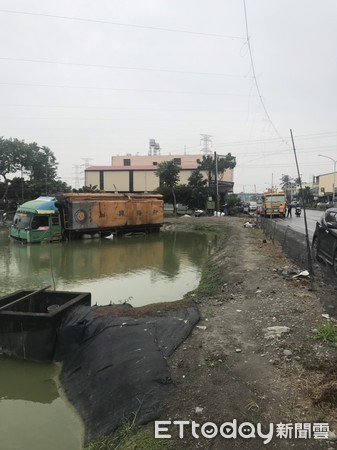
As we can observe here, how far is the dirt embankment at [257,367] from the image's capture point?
12.0 ft

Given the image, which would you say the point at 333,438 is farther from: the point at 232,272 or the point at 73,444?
the point at 232,272

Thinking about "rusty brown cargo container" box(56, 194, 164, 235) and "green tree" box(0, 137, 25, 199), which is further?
"green tree" box(0, 137, 25, 199)

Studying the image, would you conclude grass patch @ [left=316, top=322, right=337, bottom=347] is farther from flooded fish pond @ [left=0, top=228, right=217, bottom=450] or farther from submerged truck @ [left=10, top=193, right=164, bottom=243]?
submerged truck @ [left=10, top=193, right=164, bottom=243]

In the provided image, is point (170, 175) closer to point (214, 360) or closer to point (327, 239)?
point (327, 239)

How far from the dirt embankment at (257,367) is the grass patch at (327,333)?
→ 9 centimetres

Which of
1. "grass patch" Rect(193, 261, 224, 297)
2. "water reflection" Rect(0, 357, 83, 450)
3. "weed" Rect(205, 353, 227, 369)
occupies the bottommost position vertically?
"water reflection" Rect(0, 357, 83, 450)

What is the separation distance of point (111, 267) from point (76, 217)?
10545 millimetres

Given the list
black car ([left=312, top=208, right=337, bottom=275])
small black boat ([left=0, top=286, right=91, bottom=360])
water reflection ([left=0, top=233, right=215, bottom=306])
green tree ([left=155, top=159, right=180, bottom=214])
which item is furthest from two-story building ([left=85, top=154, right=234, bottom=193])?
small black boat ([left=0, top=286, right=91, bottom=360])

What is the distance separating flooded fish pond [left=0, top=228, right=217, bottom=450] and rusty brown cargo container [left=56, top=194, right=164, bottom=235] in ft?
3.61

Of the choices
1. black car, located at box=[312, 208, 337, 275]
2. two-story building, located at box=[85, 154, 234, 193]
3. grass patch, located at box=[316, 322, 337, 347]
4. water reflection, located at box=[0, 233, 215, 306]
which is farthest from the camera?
two-story building, located at box=[85, 154, 234, 193]

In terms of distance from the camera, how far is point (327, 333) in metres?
5.50

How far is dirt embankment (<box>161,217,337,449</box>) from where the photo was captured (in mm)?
3654

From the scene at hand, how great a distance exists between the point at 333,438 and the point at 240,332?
2786 millimetres

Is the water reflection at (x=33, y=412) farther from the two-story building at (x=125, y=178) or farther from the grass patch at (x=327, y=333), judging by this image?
the two-story building at (x=125, y=178)
